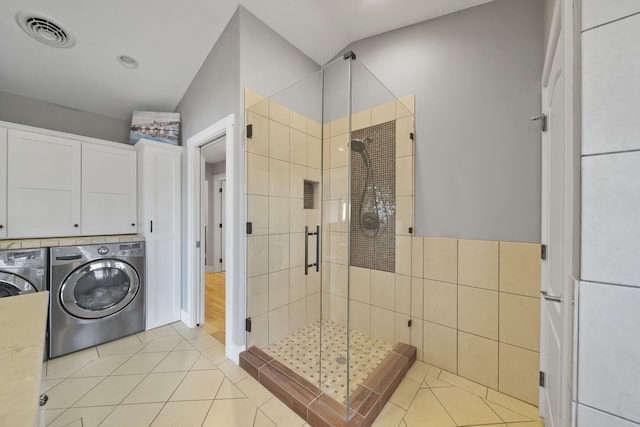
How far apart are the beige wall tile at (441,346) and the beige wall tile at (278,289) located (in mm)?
1189

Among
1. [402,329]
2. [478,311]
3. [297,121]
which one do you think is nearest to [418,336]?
[402,329]

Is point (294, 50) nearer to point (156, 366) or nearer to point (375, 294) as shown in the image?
point (375, 294)

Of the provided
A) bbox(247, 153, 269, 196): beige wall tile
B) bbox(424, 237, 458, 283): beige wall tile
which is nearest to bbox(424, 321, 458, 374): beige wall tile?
bbox(424, 237, 458, 283): beige wall tile

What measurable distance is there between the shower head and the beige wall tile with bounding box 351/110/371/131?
131mm

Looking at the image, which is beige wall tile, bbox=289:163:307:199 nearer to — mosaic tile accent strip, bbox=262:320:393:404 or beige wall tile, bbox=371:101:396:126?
beige wall tile, bbox=371:101:396:126

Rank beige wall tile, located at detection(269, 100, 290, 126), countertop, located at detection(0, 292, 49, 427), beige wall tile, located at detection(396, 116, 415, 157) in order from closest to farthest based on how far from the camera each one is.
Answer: countertop, located at detection(0, 292, 49, 427), beige wall tile, located at detection(396, 116, 415, 157), beige wall tile, located at detection(269, 100, 290, 126)

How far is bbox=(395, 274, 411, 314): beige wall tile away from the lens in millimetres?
1904

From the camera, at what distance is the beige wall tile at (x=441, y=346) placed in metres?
1.71

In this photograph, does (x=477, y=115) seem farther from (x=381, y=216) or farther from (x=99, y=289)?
(x=99, y=289)

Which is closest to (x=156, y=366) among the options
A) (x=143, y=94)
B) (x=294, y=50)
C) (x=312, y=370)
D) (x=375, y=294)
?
(x=312, y=370)

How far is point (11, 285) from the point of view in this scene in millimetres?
1718

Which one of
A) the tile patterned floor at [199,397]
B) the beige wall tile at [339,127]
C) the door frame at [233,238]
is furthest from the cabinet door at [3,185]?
the beige wall tile at [339,127]

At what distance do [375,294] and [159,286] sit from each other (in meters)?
2.22

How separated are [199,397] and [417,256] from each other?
182cm
